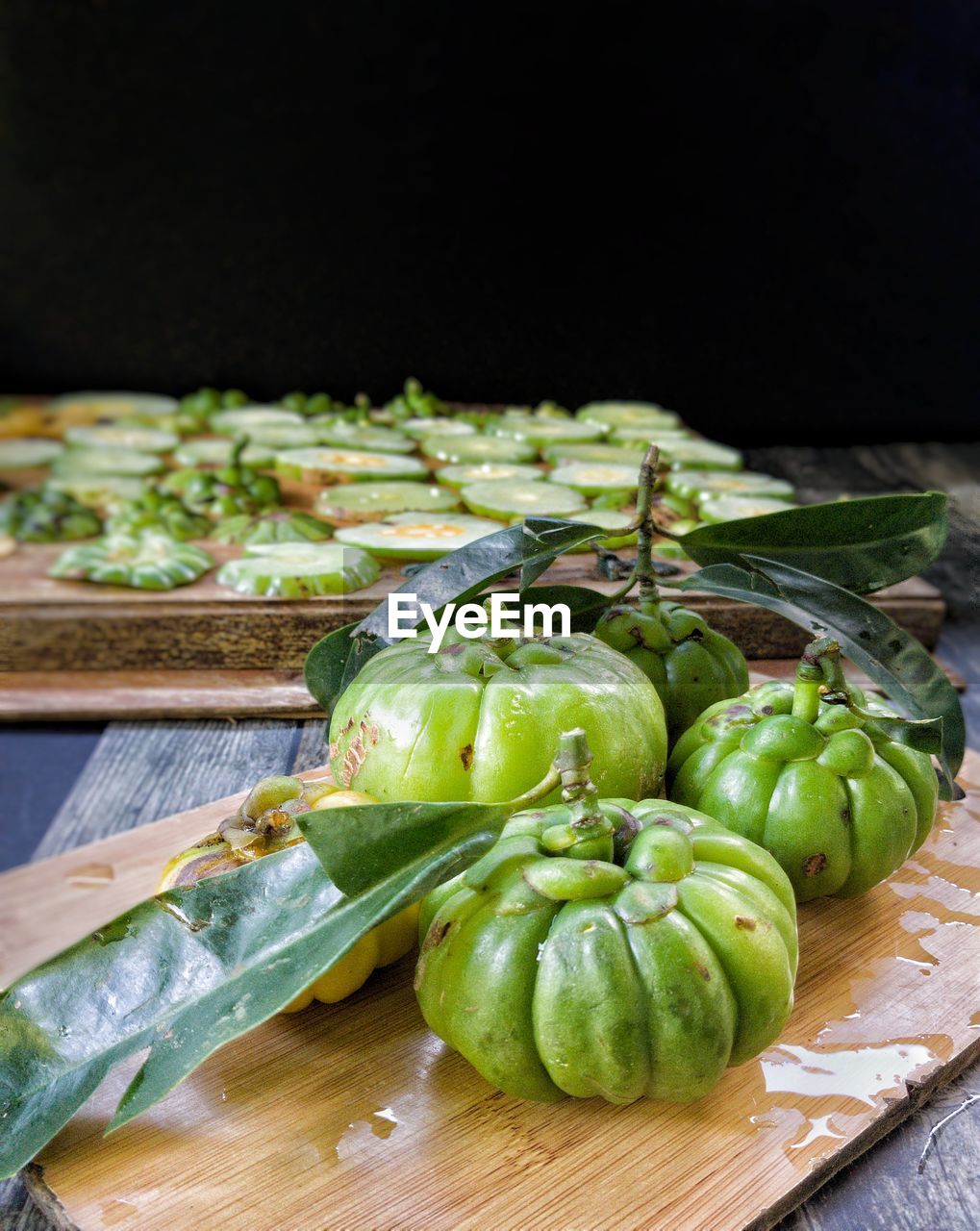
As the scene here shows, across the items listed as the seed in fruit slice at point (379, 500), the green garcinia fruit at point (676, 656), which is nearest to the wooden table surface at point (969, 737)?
the green garcinia fruit at point (676, 656)

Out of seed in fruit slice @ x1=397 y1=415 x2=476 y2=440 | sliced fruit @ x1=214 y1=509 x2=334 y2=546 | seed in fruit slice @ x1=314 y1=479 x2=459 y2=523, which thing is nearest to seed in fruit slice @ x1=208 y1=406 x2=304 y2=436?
seed in fruit slice @ x1=397 y1=415 x2=476 y2=440

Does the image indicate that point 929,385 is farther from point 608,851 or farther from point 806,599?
point 608,851

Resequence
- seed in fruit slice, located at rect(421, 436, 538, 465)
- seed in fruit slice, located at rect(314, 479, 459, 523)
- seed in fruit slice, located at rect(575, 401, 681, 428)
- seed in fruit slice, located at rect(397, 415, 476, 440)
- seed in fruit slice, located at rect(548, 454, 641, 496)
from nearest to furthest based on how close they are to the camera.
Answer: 1. seed in fruit slice, located at rect(314, 479, 459, 523)
2. seed in fruit slice, located at rect(548, 454, 641, 496)
3. seed in fruit slice, located at rect(421, 436, 538, 465)
4. seed in fruit slice, located at rect(397, 415, 476, 440)
5. seed in fruit slice, located at rect(575, 401, 681, 428)

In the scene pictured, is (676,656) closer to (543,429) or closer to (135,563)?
(135,563)

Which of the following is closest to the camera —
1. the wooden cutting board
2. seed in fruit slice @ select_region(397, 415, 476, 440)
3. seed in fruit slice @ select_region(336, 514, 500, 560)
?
the wooden cutting board

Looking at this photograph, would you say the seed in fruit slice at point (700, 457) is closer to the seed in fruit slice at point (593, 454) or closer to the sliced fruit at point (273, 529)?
the seed in fruit slice at point (593, 454)

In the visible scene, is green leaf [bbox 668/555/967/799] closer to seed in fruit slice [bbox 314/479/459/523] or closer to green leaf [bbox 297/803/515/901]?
green leaf [bbox 297/803/515/901]

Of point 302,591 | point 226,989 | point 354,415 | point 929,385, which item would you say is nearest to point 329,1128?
point 226,989

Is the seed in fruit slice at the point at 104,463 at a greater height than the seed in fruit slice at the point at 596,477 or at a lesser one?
lesser
